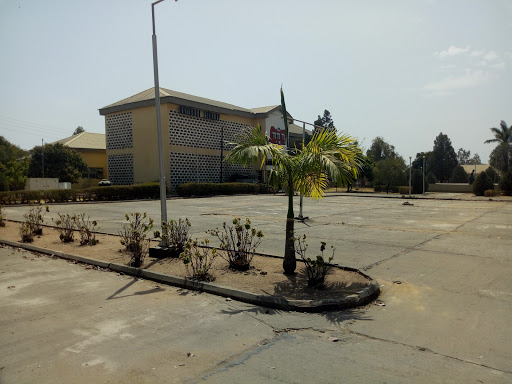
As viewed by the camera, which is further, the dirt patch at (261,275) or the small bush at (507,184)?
the small bush at (507,184)

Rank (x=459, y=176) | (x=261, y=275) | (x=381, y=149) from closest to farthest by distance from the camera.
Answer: (x=261, y=275) → (x=459, y=176) → (x=381, y=149)

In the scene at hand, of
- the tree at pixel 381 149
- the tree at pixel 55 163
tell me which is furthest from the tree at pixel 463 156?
the tree at pixel 55 163

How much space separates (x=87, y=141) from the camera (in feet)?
178

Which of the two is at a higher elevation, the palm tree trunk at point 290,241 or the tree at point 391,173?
the tree at point 391,173

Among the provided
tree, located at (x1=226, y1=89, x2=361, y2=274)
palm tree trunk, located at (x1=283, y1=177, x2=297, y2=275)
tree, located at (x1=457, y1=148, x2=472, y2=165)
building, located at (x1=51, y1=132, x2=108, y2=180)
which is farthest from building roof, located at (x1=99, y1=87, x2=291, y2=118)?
tree, located at (x1=457, y1=148, x2=472, y2=165)

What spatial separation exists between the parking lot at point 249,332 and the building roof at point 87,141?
4863 cm

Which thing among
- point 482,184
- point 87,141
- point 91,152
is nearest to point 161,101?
point 91,152

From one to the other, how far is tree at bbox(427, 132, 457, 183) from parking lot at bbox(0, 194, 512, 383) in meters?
67.0

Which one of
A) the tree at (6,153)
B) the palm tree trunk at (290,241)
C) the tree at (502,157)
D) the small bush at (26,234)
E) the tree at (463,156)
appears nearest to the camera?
the palm tree trunk at (290,241)

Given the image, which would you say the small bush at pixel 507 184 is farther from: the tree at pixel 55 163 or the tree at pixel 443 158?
the tree at pixel 55 163

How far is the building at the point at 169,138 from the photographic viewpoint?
3978 centimetres

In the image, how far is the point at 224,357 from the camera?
12.9 ft

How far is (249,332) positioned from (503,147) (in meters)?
62.2

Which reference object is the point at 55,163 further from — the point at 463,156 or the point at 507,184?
the point at 463,156
